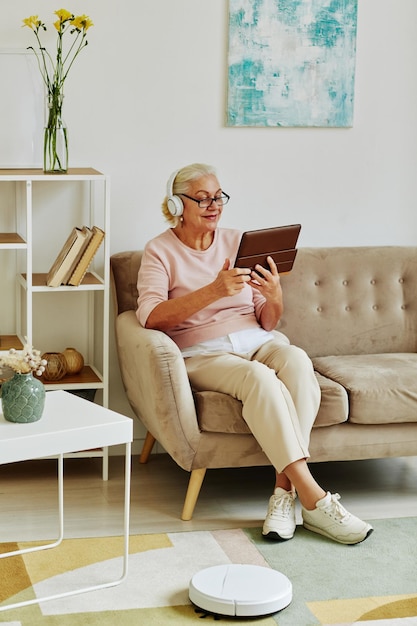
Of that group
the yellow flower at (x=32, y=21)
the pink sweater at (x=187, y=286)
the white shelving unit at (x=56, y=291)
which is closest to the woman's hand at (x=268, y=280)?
the pink sweater at (x=187, y=286)

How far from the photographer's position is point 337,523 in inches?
117

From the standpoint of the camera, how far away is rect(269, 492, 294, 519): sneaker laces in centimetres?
302

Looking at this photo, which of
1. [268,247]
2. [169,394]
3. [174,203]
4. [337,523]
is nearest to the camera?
[337,523]

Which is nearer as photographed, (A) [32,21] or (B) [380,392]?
(B) [380,392]

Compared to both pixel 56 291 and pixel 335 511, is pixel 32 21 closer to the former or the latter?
pixel 56 291

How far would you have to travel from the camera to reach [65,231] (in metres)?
3.72

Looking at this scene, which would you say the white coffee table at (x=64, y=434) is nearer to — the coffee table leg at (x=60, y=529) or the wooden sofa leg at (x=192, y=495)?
the coffee table leg at (x=60, y=529)

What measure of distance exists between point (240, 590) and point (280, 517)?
1.70 feet

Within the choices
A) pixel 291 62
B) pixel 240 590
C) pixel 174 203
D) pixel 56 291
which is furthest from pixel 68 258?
pixel 240 590

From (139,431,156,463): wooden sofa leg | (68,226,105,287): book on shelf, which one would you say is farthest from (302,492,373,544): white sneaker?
(68,226,105,287): book on shelf

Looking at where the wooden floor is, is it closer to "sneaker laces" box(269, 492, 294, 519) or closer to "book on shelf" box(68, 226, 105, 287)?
"sneaker laces" box(269, 492, 294, 519)

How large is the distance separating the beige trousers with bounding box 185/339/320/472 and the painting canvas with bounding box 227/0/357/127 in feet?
3.50

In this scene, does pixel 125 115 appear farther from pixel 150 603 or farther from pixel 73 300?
pixel 150 603

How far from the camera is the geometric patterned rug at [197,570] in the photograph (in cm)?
249
